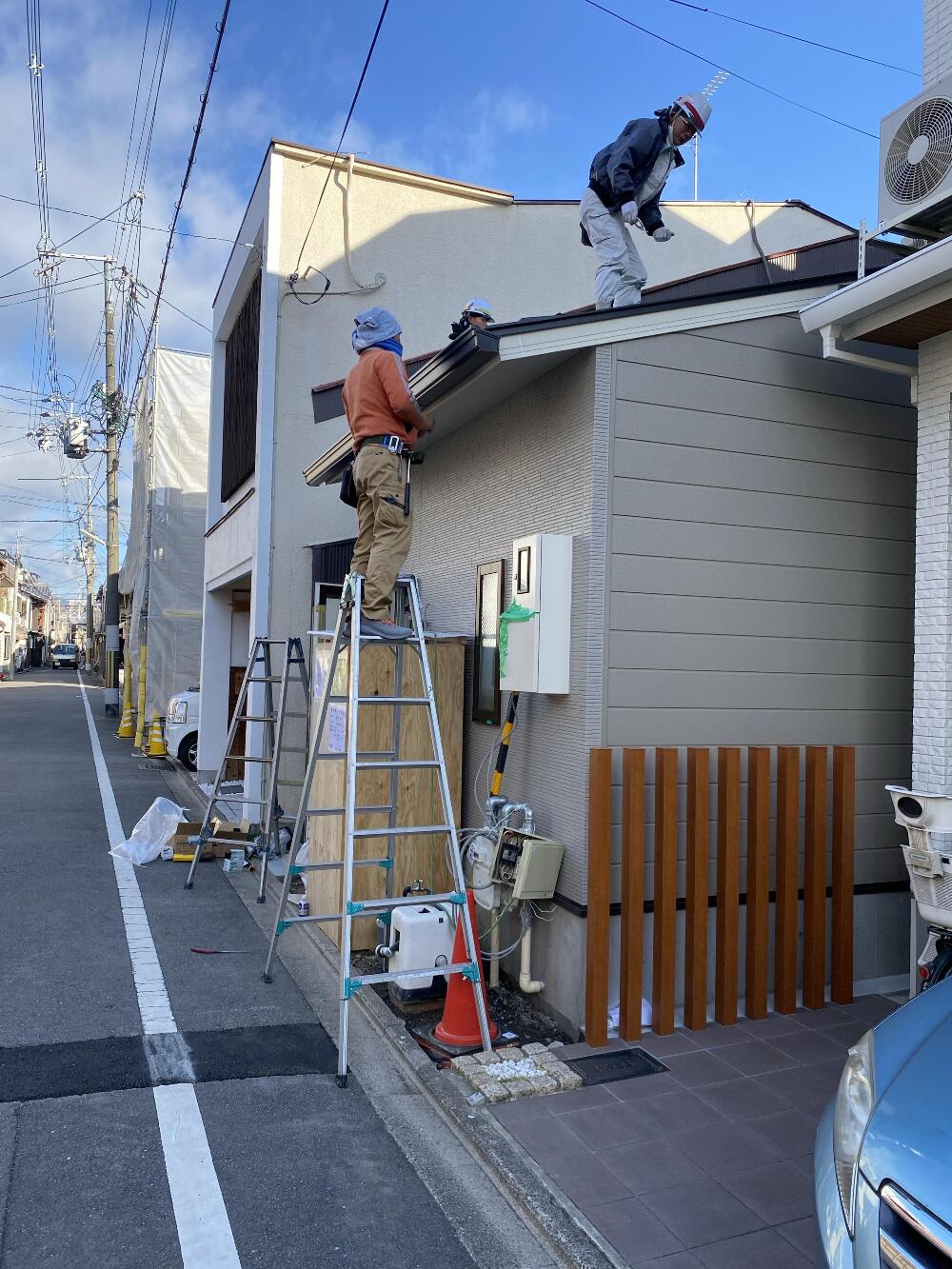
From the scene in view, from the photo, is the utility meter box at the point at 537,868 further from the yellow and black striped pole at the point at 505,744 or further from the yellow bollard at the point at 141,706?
the yellow bollard at the point at 141,706

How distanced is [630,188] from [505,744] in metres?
3.37

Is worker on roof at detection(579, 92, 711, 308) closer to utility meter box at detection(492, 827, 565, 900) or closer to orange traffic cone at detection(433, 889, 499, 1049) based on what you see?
utility meter box at detection(492, 827, 565, 900)

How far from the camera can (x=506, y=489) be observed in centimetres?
588

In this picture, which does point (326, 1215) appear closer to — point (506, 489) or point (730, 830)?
point (730, 830)

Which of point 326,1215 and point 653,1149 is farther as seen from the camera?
point 653,1149

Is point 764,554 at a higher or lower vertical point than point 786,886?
higher

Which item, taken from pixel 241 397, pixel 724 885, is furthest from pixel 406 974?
pixel 241 397

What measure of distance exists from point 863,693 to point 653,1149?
2995 mm

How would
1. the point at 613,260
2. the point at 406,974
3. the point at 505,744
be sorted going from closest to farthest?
the point at 406,974 → the point at 505,744 → the point at 613,260

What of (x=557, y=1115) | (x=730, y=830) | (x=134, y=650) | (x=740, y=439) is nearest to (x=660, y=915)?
(x=730, y=830)

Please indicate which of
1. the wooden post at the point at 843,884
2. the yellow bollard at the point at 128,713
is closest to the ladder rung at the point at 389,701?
the wooden post at the point at 843,884

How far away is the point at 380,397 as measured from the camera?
5.14 m

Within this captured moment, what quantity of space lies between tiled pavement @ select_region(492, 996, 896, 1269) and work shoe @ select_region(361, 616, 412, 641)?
227 cm

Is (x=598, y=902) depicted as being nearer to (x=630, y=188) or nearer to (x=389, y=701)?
(x=389, y=701)
